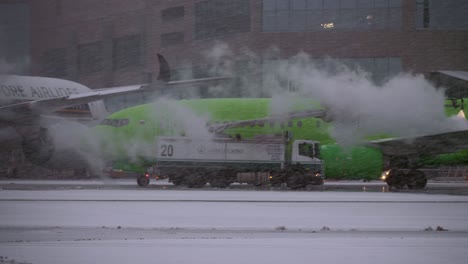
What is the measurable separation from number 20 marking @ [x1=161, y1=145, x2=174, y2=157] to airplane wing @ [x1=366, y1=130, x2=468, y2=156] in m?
10.2

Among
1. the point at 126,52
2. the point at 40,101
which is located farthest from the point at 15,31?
the point at 126,52

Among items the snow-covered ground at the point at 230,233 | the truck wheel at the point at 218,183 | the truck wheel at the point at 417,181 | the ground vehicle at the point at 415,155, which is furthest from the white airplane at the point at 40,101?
the truck wheel at the point at 417,181

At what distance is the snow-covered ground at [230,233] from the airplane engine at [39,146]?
10848 mm

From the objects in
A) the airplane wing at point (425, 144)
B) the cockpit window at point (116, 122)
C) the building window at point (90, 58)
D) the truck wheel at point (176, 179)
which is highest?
the building window at point (90, 58)

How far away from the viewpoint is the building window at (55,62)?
2113cm

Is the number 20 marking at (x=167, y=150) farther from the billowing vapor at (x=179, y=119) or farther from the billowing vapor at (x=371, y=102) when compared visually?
the billowing vapor at (x=371, y=102)

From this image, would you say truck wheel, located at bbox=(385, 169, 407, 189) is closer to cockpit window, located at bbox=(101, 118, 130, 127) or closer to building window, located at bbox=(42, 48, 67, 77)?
cockpit window, located at bbox=(101, 118, 130, 127)

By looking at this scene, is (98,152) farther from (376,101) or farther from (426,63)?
(426,63)

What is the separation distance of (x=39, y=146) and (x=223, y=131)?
9.63 meters

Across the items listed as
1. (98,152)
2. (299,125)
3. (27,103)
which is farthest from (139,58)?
(27,103)

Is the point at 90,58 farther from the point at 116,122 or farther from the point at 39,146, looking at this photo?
the point at 39,146

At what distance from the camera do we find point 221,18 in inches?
1628

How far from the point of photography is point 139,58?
4250 centimetres

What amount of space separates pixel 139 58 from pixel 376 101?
18.8m
